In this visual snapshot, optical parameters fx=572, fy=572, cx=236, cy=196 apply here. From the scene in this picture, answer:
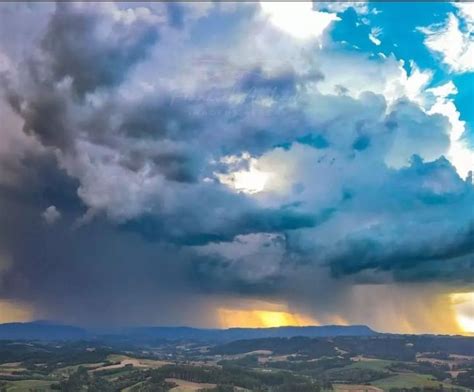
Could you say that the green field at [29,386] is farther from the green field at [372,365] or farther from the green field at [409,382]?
the green field at [372,365]

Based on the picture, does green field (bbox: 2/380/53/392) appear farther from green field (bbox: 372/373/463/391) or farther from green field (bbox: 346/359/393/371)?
green field (bbox: 346/359/393/371)

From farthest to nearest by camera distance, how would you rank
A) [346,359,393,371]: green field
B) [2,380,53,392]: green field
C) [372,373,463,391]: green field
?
[346,359,393,371]: green field
[372,373,463,391]: green field
[2,380,53,392]: green field

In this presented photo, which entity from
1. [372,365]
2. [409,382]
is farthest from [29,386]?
[372,365]

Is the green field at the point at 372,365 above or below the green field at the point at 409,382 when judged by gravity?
above

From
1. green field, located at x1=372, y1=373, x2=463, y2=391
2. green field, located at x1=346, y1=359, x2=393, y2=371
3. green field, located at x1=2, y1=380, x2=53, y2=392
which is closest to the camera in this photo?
green field, located at x1=2, y1=380, x2=53, y2=392

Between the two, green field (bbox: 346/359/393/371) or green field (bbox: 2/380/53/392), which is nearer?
green field (bbox: 2/380/53/392)

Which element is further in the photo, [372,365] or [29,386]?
[372,365]

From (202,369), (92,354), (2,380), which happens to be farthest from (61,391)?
(92,354)

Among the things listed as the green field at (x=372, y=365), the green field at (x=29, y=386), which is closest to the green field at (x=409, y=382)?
the green field at (x=372, y=365)

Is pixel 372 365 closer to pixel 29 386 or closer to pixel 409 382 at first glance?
pixel 409 382

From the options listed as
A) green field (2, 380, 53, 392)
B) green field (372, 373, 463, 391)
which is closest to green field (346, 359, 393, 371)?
green field (372, 373, 463, 391)

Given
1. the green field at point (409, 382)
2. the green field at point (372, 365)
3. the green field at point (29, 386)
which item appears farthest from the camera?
the green field at point (372, 365)
